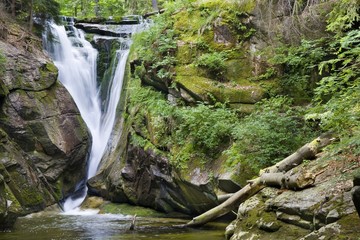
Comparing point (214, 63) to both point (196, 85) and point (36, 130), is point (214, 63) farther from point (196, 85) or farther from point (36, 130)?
point (36, 130)

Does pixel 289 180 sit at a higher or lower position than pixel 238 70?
lower

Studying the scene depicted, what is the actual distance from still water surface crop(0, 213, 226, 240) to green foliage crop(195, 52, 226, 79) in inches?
183

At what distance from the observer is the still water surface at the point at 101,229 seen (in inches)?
328

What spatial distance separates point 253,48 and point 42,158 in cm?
823

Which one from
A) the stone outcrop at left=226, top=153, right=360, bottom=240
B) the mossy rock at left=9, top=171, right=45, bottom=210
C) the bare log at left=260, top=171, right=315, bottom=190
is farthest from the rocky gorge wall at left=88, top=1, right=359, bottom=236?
the mossy rock at left=9, top=171, right=45, bottom=210

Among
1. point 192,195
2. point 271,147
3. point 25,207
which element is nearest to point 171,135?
point 192,195

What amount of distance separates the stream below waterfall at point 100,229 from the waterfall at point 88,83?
11.0ft

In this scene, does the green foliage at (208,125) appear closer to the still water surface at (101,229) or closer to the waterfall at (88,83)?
the still water surface at (101,229)

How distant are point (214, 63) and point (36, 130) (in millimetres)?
6786

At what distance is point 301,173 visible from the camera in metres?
6.46

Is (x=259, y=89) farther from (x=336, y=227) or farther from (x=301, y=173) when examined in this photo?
(x=336, y=227)

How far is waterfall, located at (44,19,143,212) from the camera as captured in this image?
1590 centimetres

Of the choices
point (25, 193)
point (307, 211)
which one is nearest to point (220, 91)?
point (307, 211)

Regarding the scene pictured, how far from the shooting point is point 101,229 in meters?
9.55
